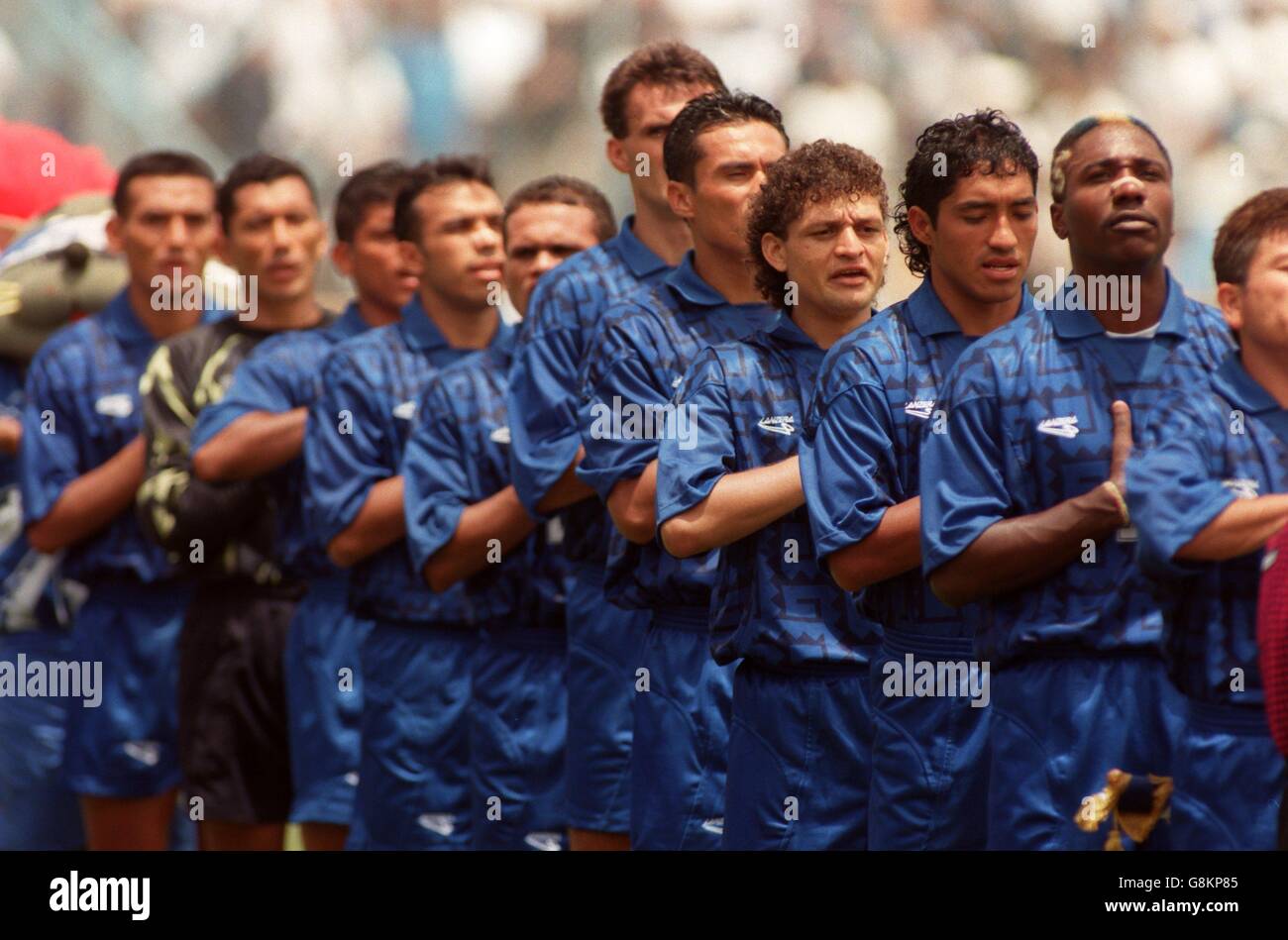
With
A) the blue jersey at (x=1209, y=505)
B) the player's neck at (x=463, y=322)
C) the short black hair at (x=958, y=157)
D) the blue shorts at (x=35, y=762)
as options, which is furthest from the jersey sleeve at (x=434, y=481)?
the blue jersey at (x=1209, y=505)

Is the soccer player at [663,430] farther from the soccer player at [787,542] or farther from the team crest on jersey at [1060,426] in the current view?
the team crest on jersey at [1060,426]

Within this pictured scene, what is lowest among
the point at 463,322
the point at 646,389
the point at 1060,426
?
the point at 1060,426

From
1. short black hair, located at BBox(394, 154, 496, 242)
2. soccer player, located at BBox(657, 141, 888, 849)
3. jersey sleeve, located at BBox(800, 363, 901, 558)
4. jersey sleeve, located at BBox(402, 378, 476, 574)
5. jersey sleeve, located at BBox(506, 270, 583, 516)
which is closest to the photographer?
jersey sleeve, located at BBox(800, 363, 901, 558)

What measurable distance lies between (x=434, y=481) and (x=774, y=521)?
1.39 meters

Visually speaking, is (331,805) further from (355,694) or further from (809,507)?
(809,507)

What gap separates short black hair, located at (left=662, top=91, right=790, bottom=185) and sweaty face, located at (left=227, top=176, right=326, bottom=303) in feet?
6.07

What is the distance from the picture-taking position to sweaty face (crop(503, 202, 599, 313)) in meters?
6.06

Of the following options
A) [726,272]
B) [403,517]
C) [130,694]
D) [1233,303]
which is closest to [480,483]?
[403,517]

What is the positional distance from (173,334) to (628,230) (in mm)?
1893

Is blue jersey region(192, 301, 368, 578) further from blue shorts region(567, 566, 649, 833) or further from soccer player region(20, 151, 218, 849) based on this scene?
blue shorts region(567, 566, 649, 833)

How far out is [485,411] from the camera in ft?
18.7

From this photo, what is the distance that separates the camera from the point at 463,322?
20.1 feet

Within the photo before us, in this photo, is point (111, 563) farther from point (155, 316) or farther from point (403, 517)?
point (403, 517)

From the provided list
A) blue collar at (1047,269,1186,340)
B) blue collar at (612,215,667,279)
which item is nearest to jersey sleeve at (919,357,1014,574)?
blue collar at (1047,269,1186,340)
